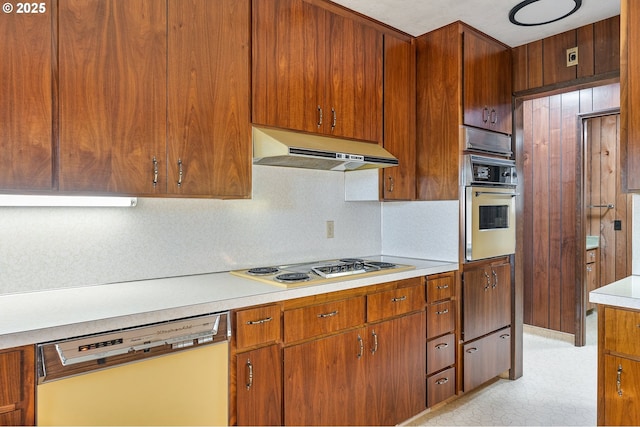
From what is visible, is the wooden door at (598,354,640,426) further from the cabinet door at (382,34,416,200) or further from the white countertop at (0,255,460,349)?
the cabinet door at (382,34,416,200)

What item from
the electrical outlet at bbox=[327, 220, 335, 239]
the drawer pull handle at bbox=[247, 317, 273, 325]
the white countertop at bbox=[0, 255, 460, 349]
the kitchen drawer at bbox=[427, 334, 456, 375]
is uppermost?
the electrical outlet at bbox=[327, 220, 335, 239]

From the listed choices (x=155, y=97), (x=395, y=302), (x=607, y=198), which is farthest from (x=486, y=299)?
(x=607, y=198)

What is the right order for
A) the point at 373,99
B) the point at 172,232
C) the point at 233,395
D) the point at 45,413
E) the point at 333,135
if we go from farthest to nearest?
the point at 373,99 < the point at 333,135 < the point at 172,232 < the point at 233,395 < the point at 45,413

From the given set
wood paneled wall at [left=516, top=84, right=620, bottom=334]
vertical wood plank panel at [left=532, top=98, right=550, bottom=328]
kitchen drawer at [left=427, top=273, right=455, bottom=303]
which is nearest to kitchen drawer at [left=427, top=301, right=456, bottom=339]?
kitchen drawer at [left=427, top=273, right=455, bottom=303]

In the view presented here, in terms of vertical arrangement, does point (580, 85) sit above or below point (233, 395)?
above

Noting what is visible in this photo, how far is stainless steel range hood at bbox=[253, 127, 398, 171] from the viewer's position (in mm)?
2070

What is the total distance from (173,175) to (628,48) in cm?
233

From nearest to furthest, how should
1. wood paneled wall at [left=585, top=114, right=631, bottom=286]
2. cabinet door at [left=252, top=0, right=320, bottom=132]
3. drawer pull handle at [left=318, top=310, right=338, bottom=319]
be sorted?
1. drawer pull handle at [left=318, top=310, right=338, bottom=319]
2. cabinet door at [left=252, top=0, right=320, bottom=132]
3. wood paneled wall at [left=585, top=114, right=631, bottom=286]

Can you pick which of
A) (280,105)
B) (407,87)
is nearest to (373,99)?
(407,87)

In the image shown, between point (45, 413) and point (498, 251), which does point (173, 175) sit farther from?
point (498, 251)

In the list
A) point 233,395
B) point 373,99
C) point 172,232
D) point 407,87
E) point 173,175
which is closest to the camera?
point 233,395

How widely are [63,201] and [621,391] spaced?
272cm

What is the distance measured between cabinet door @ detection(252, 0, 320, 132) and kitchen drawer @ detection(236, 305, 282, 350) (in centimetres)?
100

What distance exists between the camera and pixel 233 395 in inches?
67.7
